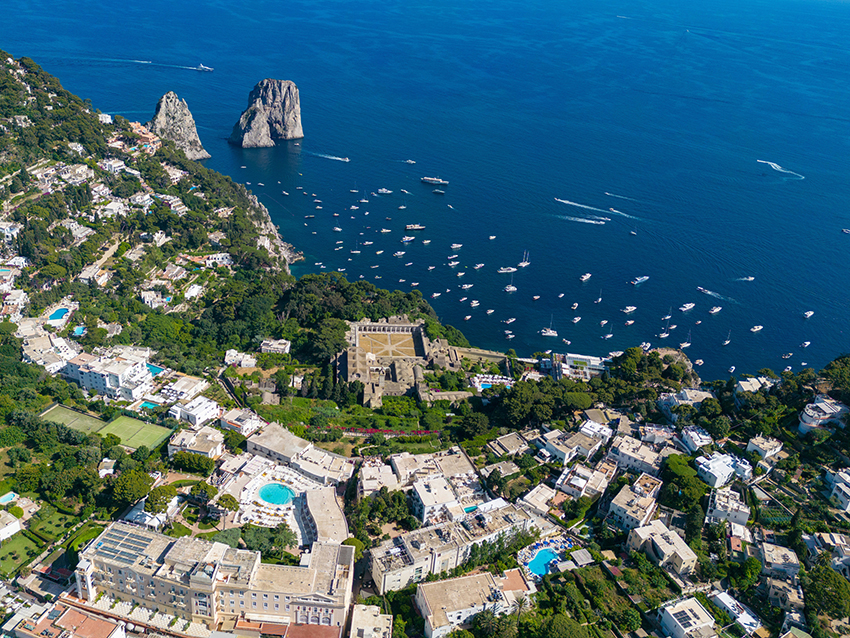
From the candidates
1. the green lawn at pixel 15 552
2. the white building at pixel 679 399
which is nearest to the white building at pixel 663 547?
the white building at pixel 679 399

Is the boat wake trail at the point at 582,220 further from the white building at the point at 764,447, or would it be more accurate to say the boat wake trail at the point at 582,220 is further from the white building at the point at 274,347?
the white building at the point at 764,447

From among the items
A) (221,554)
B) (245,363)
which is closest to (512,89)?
(245,363)

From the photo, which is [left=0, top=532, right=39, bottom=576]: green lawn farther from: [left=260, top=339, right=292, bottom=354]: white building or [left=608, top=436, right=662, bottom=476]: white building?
[left=608, top=436, right=662, bottom=476]: white building

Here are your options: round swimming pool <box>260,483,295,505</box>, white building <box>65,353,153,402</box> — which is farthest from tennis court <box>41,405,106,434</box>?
round swimming pool <box>260,483,295,505</box>

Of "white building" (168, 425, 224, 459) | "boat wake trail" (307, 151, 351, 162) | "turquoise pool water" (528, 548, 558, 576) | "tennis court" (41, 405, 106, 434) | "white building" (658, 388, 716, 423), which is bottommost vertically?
"tennis court" (41, 405, 106, 434)

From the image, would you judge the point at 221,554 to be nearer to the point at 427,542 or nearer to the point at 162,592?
the point at 162,592

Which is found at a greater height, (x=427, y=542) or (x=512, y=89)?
(x=512, y=89)
